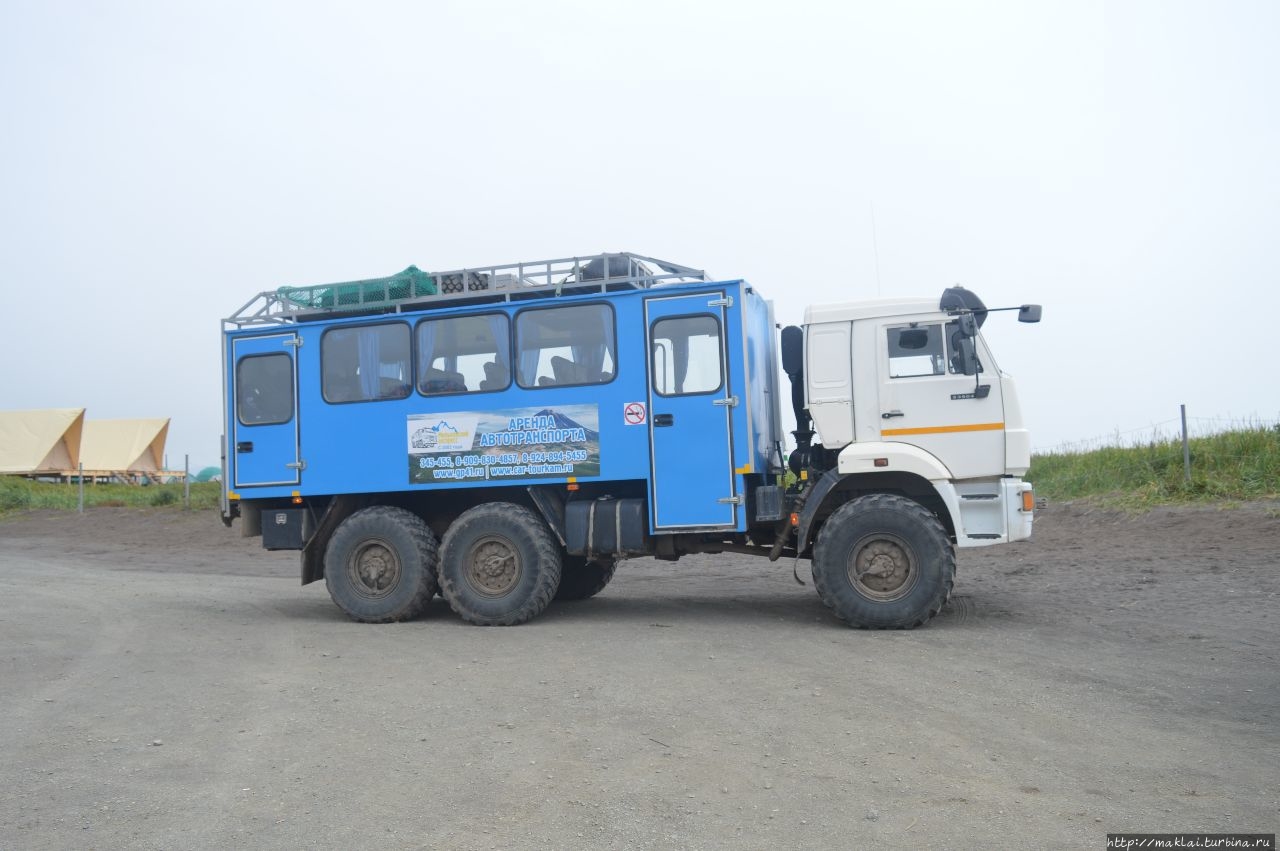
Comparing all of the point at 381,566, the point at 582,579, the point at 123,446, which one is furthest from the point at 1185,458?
the point at 123,446

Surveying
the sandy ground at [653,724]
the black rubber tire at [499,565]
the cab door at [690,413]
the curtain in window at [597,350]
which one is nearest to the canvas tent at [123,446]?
the sandy ground at [653,724]

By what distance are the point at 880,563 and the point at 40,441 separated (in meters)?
38.4

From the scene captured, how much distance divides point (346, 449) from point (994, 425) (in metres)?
6.49

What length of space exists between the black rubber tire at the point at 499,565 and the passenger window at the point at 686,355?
6.31 ft

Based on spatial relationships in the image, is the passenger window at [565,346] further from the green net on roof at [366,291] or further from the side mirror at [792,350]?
the side mirror at [792,350]

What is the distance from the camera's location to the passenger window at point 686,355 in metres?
10.3

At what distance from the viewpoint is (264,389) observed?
1165cm

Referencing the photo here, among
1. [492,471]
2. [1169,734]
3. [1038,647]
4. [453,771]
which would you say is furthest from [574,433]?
[1169,734]

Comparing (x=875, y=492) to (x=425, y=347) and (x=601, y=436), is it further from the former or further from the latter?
(x=425, y=347)

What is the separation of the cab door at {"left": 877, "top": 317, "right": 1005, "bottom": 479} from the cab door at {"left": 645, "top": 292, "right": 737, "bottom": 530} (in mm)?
1513

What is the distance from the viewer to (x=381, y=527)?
11.2 metres

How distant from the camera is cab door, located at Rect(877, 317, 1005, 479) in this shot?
9828 millimetres

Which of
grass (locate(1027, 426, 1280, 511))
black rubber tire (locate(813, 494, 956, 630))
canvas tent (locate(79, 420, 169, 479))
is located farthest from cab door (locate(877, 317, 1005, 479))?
canvas tent (locate(79, 420, 169, 479))

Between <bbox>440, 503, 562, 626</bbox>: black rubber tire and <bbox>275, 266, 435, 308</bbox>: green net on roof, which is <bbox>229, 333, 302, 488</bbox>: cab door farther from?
<bbox>440, 503, 562, 626</bbox>: black rubber tire
